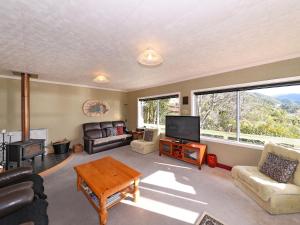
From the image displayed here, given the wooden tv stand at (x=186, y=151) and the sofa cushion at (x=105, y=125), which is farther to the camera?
the sofa cushion at (x=105, y=125)

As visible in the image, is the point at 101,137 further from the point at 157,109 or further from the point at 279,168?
the point at 279,168

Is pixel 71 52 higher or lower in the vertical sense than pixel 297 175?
higher

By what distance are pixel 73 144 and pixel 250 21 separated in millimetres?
5730

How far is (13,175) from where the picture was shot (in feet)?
5.87

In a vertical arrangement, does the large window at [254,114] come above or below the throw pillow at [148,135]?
above

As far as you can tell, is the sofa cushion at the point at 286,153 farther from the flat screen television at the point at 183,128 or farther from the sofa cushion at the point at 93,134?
the sofa cushion at the point at 93,134

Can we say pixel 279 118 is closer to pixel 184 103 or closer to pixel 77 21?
pixel 184 103

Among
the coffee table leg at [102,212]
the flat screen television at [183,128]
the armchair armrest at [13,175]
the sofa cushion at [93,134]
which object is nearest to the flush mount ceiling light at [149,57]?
the coffee table leg at [102,212]

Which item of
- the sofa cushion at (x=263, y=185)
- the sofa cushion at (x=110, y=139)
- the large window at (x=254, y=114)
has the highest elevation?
the large window at (x=254, y=114)

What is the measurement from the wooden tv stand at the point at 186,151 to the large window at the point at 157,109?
3.52 ft

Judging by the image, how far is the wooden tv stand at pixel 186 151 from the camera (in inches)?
131

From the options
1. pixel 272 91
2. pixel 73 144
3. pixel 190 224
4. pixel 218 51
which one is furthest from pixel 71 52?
pixel 272 91

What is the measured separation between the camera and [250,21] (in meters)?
1.55

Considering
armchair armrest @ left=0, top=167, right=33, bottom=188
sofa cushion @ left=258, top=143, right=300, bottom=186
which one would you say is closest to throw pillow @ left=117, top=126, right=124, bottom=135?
armchair armrest @ left=0, top=167, right=33, bottom=188
